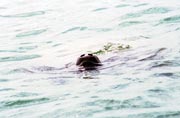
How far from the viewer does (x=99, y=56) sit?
9.41 meters

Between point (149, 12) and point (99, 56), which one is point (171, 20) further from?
point (99, 56)

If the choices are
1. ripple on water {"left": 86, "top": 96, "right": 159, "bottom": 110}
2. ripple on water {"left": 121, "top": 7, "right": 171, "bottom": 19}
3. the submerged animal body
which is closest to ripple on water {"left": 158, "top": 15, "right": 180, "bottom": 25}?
ripple on water {"left": 121, "top": 7, "right": 171, "bottom": 19}

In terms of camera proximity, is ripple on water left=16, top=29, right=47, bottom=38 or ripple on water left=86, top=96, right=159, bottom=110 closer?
ripple on water left=86, top=96, right=159, bottom=110

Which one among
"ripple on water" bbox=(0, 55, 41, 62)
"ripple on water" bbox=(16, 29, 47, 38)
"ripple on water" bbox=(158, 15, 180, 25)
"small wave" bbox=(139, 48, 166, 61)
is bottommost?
"ripple on water" bbox=(16, 29, 47, 38)

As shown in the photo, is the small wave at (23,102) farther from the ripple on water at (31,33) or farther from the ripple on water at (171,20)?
the ripple on water at (171,20)

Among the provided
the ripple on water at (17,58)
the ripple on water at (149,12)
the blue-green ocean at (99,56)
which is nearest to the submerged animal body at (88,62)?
the blue-green ocean at (99,56)

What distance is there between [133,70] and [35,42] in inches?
179

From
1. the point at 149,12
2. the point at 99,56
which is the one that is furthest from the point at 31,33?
the point at 99,56

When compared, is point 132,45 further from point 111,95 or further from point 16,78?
point 111,95

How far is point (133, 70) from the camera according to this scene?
7836 millimetres

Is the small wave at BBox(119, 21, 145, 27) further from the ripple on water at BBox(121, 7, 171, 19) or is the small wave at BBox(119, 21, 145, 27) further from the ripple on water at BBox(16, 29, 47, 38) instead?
the ripple on water at BBox(16, 29, 47, 38)

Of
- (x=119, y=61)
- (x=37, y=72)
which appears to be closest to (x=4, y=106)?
(x=37, y=72)

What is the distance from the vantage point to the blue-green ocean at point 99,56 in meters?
6.17

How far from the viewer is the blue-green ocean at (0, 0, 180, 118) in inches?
243
